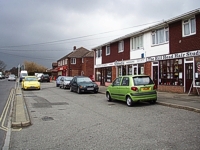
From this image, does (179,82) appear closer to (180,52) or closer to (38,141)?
(180,52)

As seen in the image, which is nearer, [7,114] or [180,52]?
[7,114]

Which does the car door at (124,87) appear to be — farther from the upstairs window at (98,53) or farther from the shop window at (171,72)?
the upstairs window at (98,53)

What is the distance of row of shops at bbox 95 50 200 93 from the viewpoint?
51.8 ft

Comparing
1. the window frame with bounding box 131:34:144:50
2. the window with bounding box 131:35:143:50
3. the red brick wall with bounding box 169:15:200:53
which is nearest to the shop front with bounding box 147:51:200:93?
the red brick wall with bounding box 169:15:200:53

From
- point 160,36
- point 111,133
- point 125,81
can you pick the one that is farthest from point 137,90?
point 160,36

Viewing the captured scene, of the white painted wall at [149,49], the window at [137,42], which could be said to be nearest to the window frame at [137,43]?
the window at [137,42]

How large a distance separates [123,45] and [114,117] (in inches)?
695

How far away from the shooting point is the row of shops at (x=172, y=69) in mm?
15797

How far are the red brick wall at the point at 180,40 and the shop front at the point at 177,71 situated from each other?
1.23 ft

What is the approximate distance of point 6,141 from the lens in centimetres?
598

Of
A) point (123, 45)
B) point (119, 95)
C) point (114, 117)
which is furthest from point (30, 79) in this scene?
point (114, 117)

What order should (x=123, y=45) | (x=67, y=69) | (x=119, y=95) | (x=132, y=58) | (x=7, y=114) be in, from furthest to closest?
(x=67, y=69) < (x=123, y=45) < (x=132, y=58) < (x=119, y=95) < (x=7, y=114)

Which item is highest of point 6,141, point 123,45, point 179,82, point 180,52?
point 123,45

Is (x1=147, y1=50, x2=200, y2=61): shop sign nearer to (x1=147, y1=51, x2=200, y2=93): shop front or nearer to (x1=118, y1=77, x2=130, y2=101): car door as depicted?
(x1=147, y1=51, x2=200, y2=93): shop front
